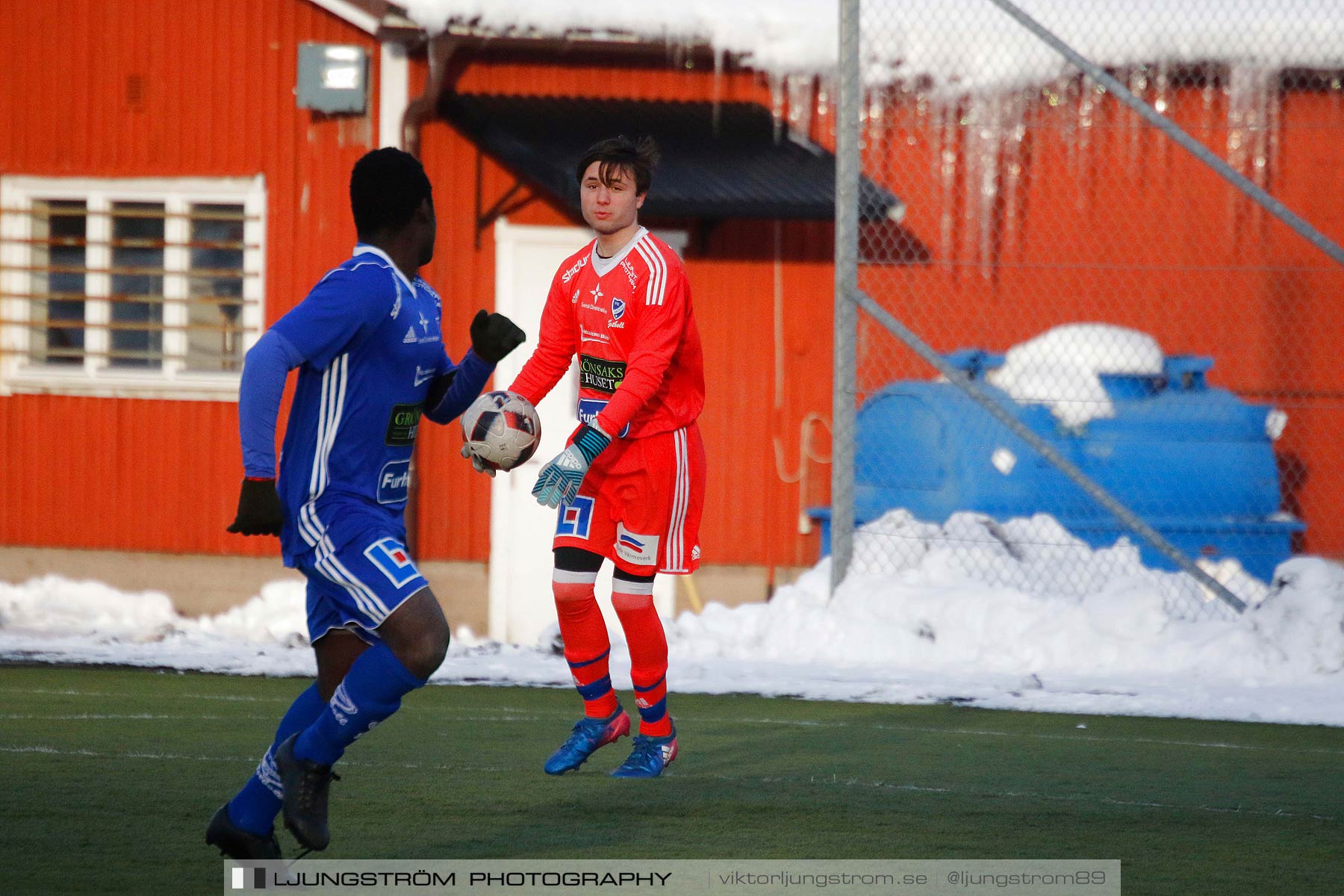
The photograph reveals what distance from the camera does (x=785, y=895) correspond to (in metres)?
4.34

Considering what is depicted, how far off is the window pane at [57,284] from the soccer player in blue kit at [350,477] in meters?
7.69

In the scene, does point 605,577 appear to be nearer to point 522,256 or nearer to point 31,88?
point 522,256

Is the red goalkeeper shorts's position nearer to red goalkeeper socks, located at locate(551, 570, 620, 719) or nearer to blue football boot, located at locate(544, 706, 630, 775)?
red goalkeeper socks, located at locate(551, 570, 620, 719)

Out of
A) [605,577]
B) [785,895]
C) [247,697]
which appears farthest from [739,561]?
[785,895]

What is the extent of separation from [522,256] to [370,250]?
21.9 ft

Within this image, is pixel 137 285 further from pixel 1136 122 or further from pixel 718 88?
pixel 1136 122

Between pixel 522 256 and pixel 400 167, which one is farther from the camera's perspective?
pixel 522 256

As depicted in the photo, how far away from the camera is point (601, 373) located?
590cm

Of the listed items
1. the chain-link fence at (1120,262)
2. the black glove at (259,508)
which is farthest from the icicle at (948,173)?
the black glove at (259,508)

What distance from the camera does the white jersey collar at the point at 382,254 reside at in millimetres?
4559

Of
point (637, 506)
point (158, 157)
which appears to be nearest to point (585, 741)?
point (637, 506)

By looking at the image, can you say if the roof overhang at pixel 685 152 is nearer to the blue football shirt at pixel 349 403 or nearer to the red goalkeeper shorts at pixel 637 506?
the red goalkeeper shorts at pixel 637 506

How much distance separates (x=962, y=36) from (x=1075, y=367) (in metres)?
2.38

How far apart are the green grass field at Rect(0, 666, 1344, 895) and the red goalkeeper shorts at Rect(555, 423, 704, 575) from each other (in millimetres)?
809
